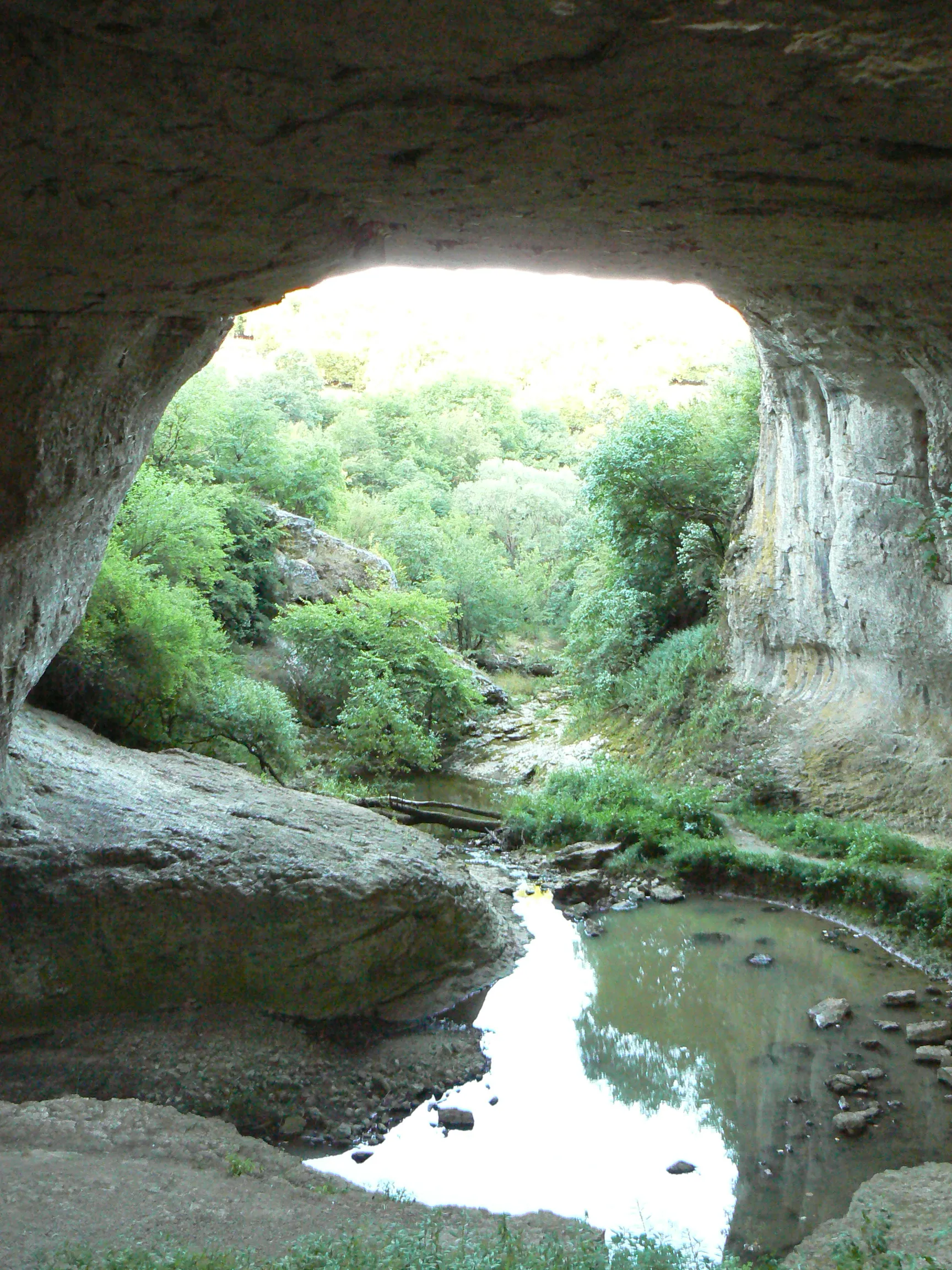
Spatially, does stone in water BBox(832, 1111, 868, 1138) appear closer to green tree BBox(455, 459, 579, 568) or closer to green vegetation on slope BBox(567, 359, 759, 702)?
green vegetation on slope BBox(567, 359, 759, 702)

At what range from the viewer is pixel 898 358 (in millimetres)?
9695

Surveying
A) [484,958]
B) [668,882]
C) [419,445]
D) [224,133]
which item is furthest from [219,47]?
[419,445]

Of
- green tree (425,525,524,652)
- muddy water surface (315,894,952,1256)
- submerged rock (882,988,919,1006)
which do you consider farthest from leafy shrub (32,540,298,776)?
green tree (425,525,524,652)

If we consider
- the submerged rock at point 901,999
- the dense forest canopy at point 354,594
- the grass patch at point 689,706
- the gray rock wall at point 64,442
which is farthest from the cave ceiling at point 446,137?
the grass patch at point 689,706

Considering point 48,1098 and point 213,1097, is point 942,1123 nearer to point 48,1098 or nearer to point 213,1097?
point 213,1097

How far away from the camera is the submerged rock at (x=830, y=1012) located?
9.95 metres

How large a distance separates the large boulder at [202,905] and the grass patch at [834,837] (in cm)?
563

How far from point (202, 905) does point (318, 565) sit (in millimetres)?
18620

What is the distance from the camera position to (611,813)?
16000 millimetres

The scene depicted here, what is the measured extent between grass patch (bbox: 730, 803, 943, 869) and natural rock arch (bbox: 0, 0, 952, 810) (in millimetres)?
6801

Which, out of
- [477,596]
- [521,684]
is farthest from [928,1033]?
[477,596]

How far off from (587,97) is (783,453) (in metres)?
13.9

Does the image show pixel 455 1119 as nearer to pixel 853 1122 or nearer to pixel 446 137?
pixel 853 1122

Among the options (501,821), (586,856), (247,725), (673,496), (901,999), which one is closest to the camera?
Answer: (901,999)
